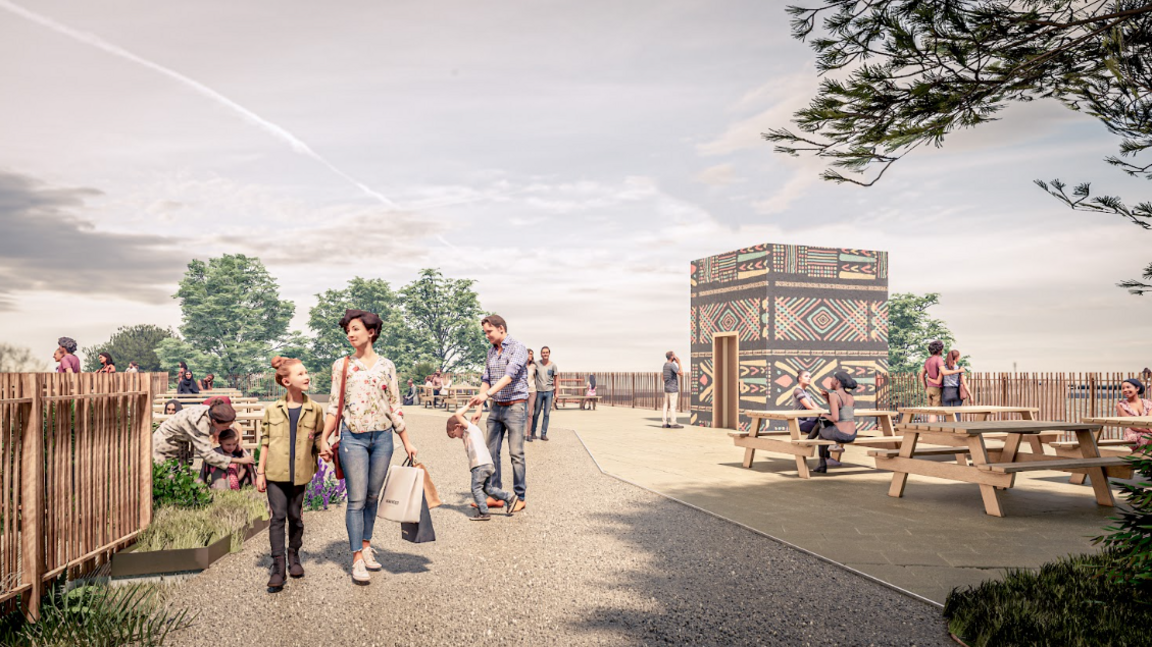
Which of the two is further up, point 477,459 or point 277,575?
point 477,459

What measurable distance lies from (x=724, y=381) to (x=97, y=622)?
57.4 feet

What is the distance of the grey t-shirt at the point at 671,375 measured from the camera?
781 inches

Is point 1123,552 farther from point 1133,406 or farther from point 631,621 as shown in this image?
point 1133,406

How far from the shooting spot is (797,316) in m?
19.3

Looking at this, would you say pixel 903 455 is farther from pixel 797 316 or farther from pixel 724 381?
pixel 724 381

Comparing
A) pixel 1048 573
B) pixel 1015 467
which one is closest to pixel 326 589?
pixel 1048 573

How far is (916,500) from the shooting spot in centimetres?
909

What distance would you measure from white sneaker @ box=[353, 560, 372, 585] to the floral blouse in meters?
0.91

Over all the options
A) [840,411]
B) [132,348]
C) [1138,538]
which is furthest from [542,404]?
[132,348]

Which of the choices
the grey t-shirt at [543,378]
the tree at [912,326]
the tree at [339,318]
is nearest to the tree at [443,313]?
the tree at [339,318]

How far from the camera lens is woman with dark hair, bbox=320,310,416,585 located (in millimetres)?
5484

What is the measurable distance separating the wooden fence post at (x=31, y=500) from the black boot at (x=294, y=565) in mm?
1466

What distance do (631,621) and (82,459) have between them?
3871 mm

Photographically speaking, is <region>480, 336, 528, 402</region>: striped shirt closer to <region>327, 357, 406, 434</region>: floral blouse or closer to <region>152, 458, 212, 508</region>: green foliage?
<region>327, 357, 406, 434</region>: floral blouse
